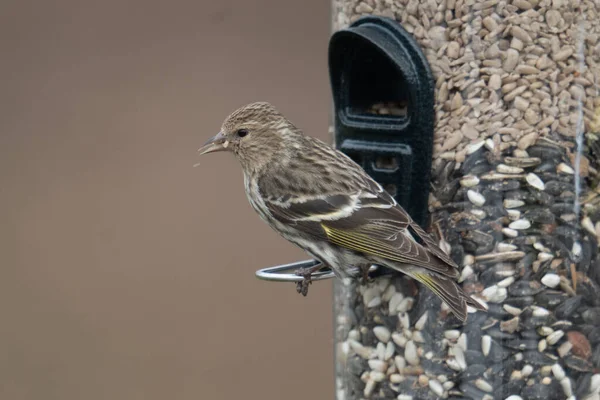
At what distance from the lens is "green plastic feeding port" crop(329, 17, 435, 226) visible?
4.46 m

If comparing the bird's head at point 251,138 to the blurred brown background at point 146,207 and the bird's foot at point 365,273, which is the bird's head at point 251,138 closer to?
the bird's foot at point 365,273

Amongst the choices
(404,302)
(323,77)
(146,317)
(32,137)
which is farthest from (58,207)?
(404,302)

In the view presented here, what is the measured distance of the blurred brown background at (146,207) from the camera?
8.16 m

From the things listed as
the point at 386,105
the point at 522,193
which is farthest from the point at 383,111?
the point at 522,193

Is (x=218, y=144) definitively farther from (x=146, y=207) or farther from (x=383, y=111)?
(x=146, y=207)

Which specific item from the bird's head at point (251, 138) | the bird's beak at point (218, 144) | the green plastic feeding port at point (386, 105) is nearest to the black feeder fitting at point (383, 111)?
the green plastic feeding port at point (386, 105)

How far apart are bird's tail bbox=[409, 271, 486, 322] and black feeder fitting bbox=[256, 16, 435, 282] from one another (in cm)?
31

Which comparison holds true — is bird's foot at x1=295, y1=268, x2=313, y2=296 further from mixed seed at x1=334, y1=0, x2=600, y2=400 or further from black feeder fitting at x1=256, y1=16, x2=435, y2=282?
mixed seed at x1=334, y1=0, x2=600, y2=400

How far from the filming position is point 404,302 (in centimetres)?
459

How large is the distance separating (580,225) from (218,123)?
4355 mm

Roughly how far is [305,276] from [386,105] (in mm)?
772

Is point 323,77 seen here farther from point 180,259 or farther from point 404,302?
point 404,302

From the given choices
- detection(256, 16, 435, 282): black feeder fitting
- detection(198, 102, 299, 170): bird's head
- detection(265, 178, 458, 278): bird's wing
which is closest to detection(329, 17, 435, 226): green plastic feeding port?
detection(256, 16, 435, 282): black feeder fitting

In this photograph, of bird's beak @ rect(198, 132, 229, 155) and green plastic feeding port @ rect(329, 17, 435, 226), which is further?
bird's beak @ rect(198, 132, 229, 155)
